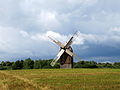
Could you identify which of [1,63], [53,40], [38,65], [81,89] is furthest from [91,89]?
[1,63]

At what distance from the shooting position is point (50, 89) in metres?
23.6

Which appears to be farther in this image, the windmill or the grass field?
the windmill

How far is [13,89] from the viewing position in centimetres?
2547

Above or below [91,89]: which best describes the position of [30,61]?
above

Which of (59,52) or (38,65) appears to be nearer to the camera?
(59,52)

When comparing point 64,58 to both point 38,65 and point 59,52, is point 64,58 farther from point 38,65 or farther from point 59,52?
point 38,65

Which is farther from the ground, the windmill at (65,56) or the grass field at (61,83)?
the windmill at (65,56)

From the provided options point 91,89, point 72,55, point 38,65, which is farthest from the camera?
point 38,65

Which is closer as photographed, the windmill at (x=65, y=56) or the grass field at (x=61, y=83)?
the grass field at (x=61, y=83)

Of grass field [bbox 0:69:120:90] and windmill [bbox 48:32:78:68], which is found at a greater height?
windmill [bbox 48:32:78:68]

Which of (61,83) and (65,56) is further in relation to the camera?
(65,56)

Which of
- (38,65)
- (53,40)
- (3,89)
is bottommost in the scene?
(3,89)

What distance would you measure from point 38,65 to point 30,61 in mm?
4958

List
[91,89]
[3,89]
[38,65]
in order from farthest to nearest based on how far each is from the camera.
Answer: [38,65] < [3,89] < [91,89]
